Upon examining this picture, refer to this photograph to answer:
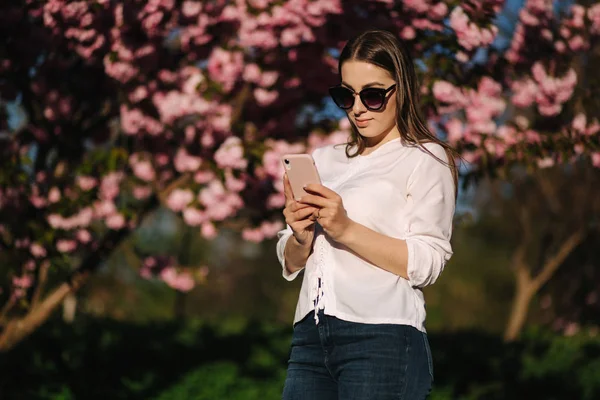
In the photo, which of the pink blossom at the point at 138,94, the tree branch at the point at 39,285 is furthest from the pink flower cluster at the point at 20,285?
the pink blossom at the point at 138,94

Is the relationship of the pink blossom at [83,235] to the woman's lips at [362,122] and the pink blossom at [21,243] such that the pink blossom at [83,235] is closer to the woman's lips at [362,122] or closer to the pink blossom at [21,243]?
the pink blossom at [21,243]

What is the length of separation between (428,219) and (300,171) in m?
0.41

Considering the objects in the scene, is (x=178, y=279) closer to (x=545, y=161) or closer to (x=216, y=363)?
(x=216, y=363)

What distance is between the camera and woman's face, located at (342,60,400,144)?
8.75 ft

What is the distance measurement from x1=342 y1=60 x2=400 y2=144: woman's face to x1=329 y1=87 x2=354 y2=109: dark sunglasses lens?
0.05 ft

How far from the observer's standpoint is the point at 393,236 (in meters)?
2.56

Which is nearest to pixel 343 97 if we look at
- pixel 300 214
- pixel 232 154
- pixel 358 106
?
pixel 358 106

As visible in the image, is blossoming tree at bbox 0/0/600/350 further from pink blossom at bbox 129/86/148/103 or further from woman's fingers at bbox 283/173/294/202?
woman's fingers at bbox 283/173/294/202

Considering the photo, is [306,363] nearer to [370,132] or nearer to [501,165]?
[370,132]

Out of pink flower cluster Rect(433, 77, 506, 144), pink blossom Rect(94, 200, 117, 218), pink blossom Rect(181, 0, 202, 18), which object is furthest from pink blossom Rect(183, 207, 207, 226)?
pink flower cluster Rect(433, 77, 506, 144)

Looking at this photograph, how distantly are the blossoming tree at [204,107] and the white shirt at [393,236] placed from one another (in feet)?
10.2

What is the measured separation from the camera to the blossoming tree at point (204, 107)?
5805 millimetres

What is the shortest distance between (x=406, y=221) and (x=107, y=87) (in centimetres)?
451

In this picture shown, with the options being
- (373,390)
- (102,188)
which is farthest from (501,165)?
(373,390)
